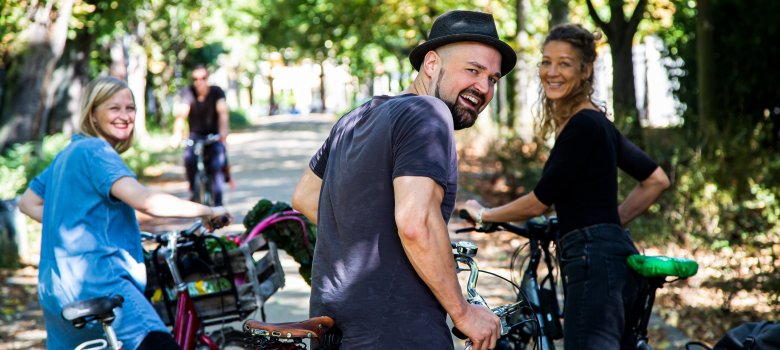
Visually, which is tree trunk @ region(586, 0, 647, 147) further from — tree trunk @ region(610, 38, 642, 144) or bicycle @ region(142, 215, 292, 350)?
bicycle @ region(142, 215, 292, 350)

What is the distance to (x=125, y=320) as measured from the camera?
3566 mm

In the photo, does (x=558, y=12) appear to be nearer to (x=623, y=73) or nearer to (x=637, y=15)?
(x=623, y=73)

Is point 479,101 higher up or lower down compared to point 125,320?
higher up

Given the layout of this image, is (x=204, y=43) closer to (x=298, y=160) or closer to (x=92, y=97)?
(x=298, y=160)

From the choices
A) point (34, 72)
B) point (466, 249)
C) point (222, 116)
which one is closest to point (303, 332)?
point (466, 249)

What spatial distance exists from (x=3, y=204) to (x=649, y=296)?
7.62 metres

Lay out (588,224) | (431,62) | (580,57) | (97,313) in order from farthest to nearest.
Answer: (580,57), (588,224), (97,313), (431,62)

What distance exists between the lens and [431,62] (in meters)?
2.81

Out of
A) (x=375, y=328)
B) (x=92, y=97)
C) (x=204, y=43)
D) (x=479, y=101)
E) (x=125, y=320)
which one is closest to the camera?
(x=375, y=328)

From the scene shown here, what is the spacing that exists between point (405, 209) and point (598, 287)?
157cm

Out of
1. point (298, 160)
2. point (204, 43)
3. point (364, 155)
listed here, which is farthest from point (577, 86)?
point (204, 43)

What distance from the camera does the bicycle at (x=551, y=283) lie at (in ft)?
12.3

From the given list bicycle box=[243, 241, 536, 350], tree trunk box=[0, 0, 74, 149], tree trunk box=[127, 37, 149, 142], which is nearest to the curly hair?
bicycle box=[243, 241, 536, 350]

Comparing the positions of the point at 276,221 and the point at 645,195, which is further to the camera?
the point at 276,221
